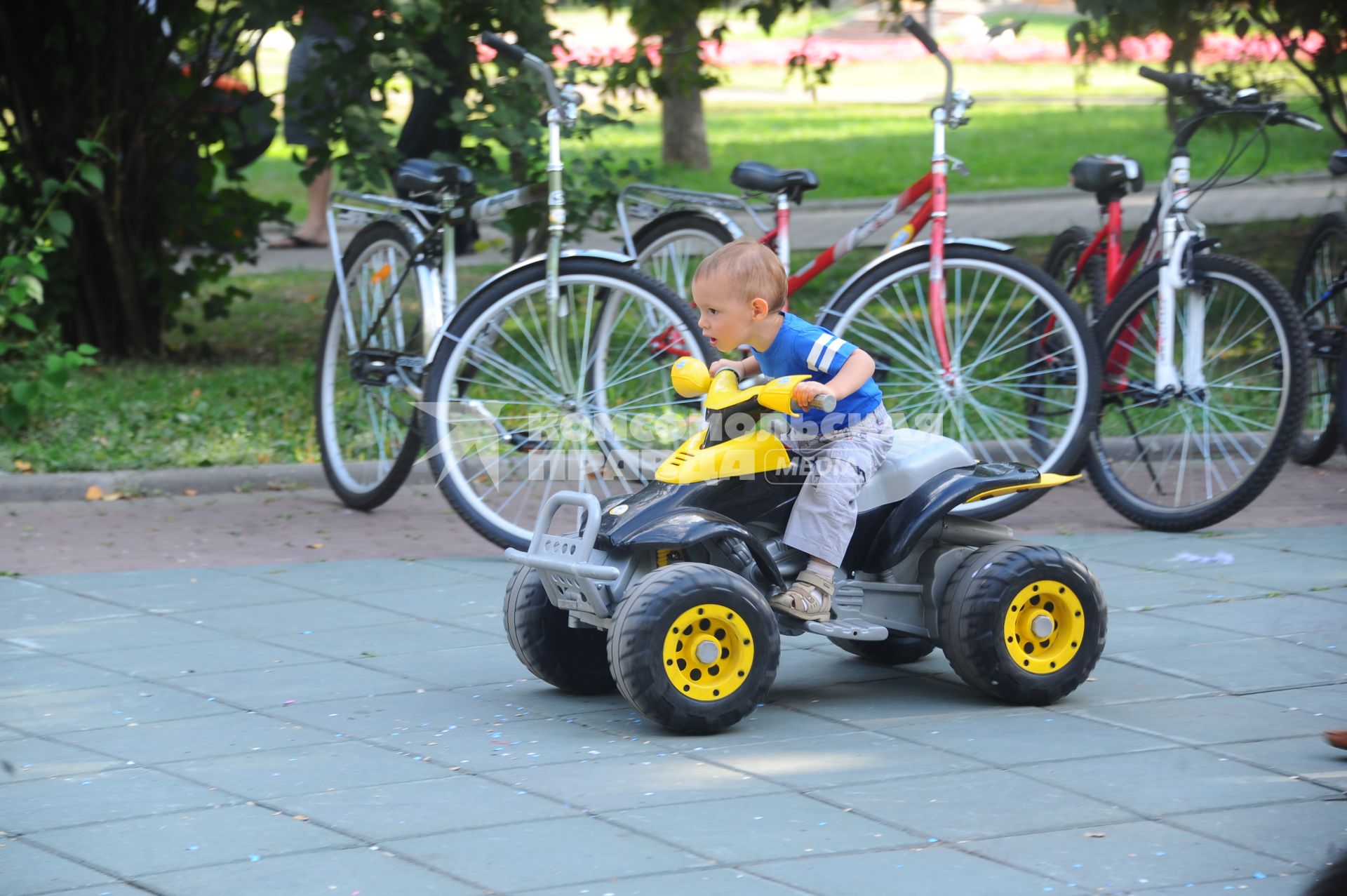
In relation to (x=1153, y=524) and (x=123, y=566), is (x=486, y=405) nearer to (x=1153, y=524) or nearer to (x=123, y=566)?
(x=123, y=566)

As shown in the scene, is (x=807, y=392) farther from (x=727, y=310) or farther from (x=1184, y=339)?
(x=1184, y=339)

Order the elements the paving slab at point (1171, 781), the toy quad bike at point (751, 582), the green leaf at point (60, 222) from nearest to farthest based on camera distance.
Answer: the paving slab at point (1171, 781) → the toy quad bike at point (751, 582) → the green leaf at point (60, 222)

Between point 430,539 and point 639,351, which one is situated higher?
point 639,351

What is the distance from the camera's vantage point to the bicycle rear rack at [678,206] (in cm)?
663

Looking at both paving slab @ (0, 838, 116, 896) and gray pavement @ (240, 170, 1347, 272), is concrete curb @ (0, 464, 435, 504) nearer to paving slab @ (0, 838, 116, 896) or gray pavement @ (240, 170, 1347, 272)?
paving slab @ (0, 838, 116, 896)

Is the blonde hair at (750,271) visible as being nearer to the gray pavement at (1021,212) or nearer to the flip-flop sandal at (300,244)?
the gray pavement at (1021,212)

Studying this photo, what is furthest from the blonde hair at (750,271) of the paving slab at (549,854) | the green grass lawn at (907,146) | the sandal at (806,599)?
the green grass lawn at (907,146)

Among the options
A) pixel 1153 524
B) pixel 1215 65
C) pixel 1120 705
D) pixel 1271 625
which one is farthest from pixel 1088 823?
pixel 1215 65

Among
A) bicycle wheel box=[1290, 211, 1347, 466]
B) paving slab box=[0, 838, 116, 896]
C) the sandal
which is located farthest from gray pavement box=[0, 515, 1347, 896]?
bicycle wheel box=[1290, 211, 1347, 466]

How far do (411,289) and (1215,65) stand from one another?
8.18 meters

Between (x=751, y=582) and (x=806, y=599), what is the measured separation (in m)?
0.14

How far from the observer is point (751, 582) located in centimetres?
406

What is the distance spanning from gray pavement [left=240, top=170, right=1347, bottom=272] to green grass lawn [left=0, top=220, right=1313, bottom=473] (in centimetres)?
114

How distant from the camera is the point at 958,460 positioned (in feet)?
14.1
